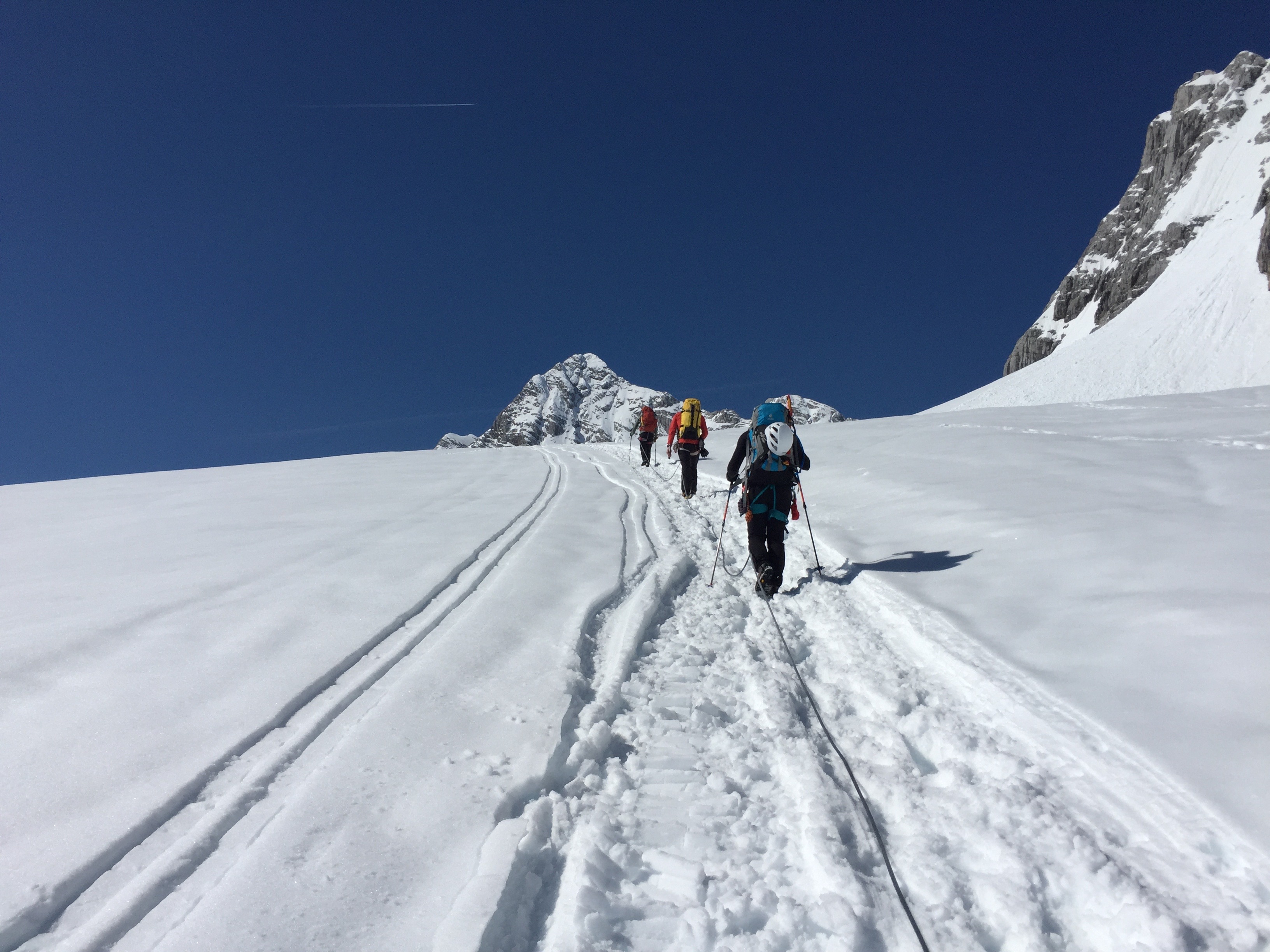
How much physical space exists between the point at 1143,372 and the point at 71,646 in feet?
194

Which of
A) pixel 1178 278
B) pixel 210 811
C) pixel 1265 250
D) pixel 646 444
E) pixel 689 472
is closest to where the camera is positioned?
pixel 210 811

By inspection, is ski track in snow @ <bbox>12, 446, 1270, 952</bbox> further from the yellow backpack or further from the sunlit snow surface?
the yellow backpack

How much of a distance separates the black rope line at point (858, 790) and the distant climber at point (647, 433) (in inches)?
476

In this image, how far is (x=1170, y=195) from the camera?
94.1 meters

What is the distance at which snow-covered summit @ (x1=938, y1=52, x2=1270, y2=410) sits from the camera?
4506 centimetres

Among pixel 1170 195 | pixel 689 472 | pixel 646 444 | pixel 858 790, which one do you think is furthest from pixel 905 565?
pixel 1170 195

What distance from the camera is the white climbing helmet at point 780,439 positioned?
5.82m

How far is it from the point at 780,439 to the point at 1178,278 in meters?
77.6

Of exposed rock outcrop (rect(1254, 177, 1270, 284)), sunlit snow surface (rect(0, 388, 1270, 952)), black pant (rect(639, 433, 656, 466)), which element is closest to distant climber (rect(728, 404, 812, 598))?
sunlit snow surface (rect(0, 388, 1270, 952))

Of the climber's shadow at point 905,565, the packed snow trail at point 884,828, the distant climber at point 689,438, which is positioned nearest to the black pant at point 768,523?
the climber's shadow at point 905,565

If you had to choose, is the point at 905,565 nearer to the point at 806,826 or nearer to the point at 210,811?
the point at 806,826

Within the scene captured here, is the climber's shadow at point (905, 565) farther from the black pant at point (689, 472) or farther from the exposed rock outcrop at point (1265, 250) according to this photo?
the exposed rock outcrop at point (1265, 250)

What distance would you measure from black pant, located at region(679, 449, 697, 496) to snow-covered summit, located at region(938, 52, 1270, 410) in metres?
37.4

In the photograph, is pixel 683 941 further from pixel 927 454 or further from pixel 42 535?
pixel 927 454
